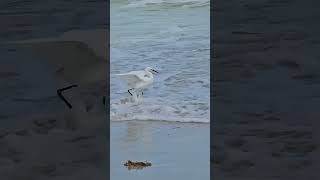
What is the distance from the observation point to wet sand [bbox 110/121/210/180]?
10.8 feet

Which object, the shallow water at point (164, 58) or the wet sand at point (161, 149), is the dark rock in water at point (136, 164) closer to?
the wet sand at point (161, 149)

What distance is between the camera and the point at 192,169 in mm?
3309

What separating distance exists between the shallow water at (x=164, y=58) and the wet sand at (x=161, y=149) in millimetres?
177

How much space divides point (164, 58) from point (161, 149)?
6.44ft

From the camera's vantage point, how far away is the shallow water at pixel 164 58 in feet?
15.2

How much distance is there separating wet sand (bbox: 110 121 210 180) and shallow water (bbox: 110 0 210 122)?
0.18 meters
